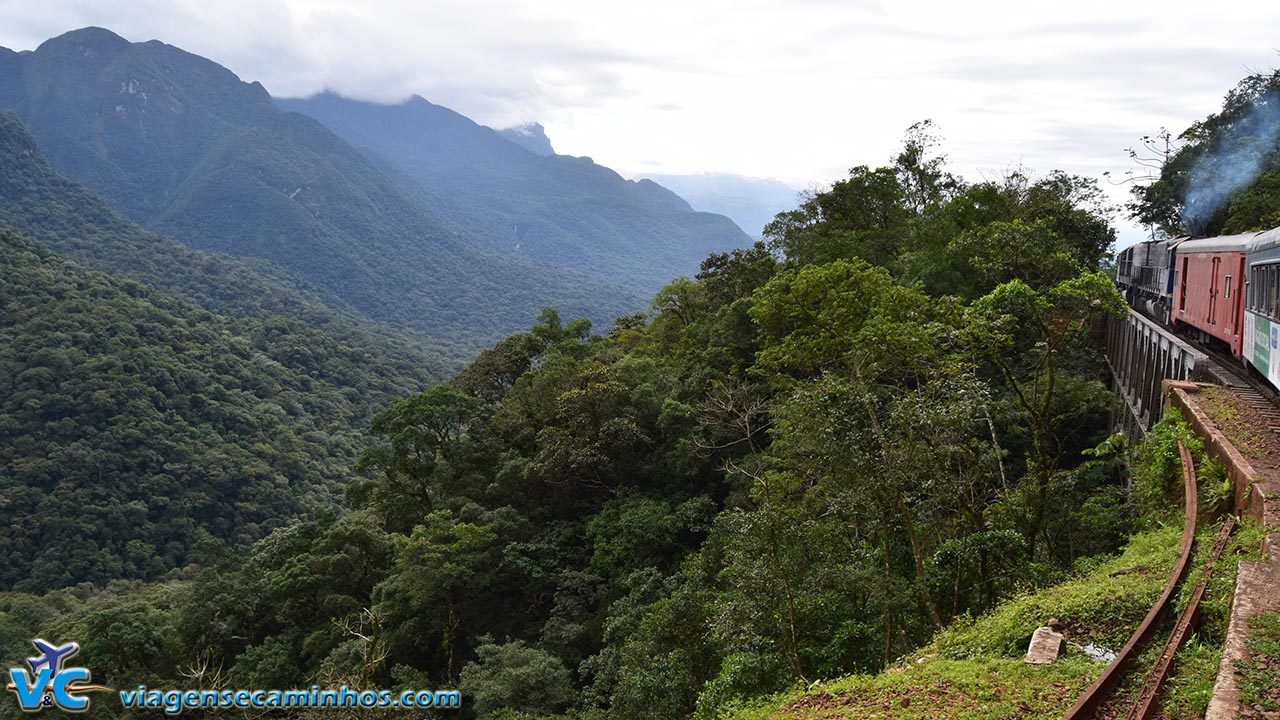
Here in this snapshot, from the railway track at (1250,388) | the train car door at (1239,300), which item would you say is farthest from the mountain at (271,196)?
the train car door at (1239,300)

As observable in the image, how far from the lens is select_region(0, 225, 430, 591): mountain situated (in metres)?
39.2

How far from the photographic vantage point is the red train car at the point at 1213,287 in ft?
39.9

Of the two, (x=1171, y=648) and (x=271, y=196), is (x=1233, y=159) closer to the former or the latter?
(x=1171, y=648)

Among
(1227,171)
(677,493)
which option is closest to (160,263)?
(677,493)

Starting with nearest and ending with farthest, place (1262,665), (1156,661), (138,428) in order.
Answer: (1262,665)
(1156,661)
(138,428)

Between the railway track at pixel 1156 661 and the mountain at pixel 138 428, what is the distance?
102 ft

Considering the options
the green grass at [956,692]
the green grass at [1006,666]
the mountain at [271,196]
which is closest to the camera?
the green grass at [956,692]

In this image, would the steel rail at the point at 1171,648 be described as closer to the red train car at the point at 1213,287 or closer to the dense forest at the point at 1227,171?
the red train car at the point at 1213,287

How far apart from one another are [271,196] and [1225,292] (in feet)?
563

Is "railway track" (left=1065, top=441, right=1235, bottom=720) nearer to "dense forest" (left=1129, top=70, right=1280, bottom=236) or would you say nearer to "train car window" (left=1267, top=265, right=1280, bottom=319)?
"train car window" (left=1267, top=265, right=1280, bottom=319)

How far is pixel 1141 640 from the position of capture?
5758 mm

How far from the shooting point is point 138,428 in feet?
149

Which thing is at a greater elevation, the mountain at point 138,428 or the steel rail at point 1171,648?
the steel rail at point 1171,648

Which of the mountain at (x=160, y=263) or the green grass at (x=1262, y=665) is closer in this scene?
the green grass at (x=1262, y=665)
